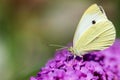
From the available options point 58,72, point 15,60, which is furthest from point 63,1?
point 58,72

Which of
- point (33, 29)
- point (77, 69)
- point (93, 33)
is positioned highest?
point (33, 29)

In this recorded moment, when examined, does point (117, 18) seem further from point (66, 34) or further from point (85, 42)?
point (85, 42)

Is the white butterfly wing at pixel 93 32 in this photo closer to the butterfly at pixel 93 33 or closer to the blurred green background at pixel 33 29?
the butterfly at pixel 93 33

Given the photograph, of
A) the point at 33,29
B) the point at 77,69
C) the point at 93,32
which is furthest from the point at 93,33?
the point at 33,29

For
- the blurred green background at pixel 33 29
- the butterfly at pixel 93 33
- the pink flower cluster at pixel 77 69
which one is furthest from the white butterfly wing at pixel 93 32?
the blurred green background at pixel 33 29

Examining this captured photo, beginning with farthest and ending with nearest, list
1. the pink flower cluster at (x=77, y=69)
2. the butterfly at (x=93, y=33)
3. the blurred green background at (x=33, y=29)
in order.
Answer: the blurred green background at (x=33, y=29), the butterfly at (x=93, y=33), the pink flower cluster at (x=77, y=69)

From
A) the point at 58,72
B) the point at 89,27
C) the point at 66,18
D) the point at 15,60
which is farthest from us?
the point at 66,18

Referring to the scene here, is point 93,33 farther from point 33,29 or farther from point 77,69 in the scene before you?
point 33,29
